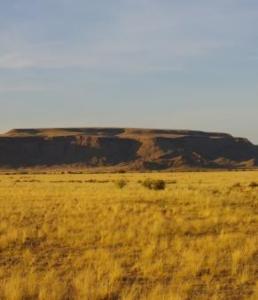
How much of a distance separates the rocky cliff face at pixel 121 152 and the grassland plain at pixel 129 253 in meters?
105

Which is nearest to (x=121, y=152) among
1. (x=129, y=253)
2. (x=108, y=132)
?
(x=108, y=132)

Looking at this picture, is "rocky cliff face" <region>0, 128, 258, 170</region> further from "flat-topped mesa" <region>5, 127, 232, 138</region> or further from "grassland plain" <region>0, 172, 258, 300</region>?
"grassland plain" <region>0, 172, 258, 300</region>

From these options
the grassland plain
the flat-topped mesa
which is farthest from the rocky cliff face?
the grassland plain

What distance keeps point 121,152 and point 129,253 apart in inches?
5224

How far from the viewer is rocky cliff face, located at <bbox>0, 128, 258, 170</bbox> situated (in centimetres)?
13500

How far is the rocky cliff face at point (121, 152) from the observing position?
443 ft

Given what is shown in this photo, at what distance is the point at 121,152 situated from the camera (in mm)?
145625

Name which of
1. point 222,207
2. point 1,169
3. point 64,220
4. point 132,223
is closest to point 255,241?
point 132,223

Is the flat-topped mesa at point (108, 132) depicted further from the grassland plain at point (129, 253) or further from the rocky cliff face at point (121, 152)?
the grassland plain at point (129, 253)

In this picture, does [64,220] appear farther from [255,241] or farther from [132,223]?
[255,241]

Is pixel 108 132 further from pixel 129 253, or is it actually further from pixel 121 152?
pixel 129 253

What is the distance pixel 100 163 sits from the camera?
136250 mm

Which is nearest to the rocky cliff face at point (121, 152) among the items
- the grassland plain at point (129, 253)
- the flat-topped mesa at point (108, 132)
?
the flat-topped mesa at point (108, 132)

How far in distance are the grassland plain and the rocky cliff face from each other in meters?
105
